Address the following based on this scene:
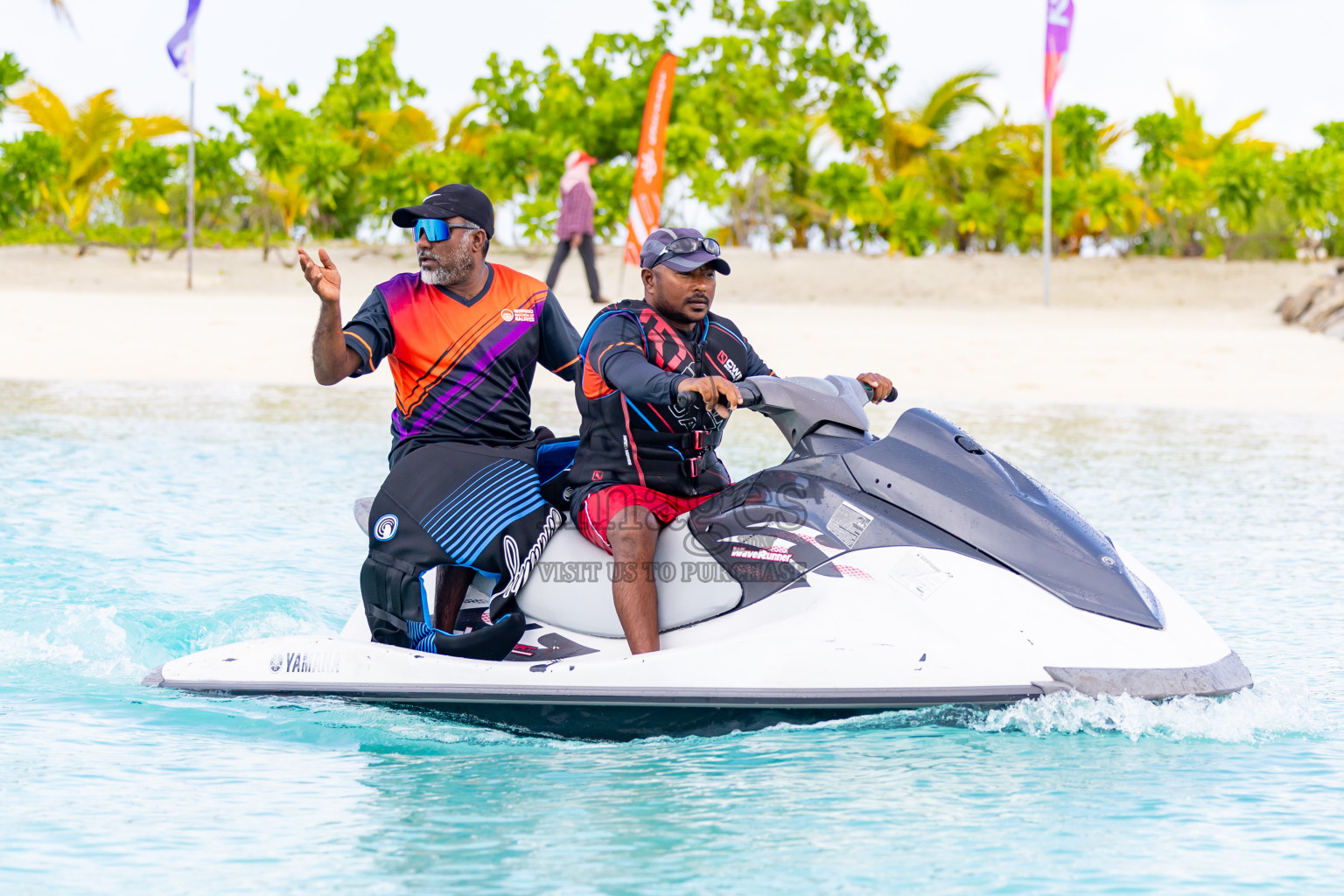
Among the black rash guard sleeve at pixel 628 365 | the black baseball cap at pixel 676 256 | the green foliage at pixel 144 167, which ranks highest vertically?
the green foliage at pixel 144 167

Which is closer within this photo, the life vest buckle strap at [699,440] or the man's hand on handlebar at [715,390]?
the man's hand on handlebar at [715,390]

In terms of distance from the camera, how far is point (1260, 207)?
24125 mm

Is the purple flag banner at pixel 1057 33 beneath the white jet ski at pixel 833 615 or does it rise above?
above

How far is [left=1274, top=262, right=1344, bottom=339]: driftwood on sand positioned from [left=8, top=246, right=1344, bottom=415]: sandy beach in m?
0.28

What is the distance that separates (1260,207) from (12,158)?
67.3ft

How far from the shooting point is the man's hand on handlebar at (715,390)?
10.4ft

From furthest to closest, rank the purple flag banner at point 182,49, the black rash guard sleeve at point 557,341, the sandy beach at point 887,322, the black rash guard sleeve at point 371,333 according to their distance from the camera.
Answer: the purple flag banner at point 182,49
the sandy beach at point 887,322
the black rash guard sleeve at point 557,341
the black rash guard sleeve at point 371,333

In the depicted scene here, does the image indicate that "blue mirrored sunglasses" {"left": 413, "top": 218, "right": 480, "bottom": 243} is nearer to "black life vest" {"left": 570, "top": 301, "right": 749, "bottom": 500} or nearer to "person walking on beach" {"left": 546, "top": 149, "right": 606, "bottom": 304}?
"black life vest" {"left": 570, "top": 301, "right": 749, "bottom": 500}

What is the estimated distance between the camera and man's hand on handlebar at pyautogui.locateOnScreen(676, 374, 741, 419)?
10.4 feet

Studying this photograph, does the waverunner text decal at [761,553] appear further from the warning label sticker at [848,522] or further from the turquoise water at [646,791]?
the turquoise water at [646,791]

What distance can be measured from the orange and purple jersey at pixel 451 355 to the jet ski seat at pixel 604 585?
431 mm

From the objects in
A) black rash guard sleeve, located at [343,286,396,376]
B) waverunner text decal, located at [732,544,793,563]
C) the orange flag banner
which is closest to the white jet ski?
waverunner text decal, located at [732,544,793,563]

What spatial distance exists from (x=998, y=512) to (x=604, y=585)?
0.98 meters

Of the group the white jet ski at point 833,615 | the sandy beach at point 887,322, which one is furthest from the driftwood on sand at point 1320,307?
the white jet ski at point 833,615
